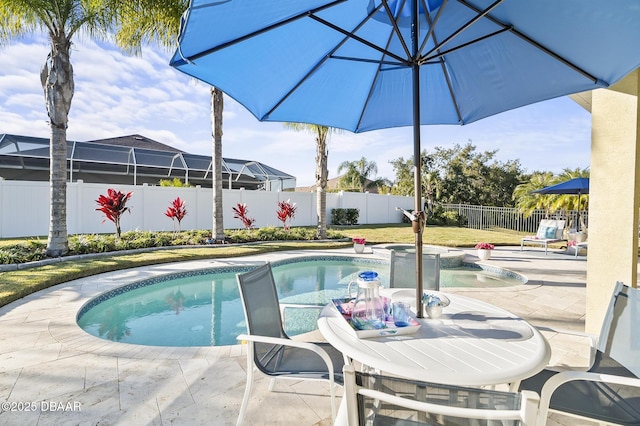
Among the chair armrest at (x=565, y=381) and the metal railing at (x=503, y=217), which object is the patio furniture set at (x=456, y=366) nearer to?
the chair armrest at (x=565, y=381)

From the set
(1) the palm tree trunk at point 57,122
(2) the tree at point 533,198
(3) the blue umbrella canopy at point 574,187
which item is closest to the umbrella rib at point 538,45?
(1) the palm tree trunk at point 57,122

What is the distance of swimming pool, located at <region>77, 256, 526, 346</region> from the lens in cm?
454

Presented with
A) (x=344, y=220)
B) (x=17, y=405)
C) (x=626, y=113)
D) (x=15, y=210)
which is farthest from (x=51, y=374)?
(x=344, y=220)

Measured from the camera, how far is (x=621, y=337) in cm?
203

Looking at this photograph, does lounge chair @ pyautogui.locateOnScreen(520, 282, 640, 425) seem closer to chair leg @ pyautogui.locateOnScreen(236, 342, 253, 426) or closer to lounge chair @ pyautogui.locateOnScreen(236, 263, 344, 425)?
lounge chair @ pyautogui.locateOnScreen(236, 263, 344, 425)

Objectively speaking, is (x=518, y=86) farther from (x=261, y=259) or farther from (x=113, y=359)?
(x=261, y=259)

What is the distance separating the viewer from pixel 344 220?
1975 centimetres

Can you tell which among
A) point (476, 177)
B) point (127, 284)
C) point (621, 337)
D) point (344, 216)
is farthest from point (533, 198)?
point (127, 284)

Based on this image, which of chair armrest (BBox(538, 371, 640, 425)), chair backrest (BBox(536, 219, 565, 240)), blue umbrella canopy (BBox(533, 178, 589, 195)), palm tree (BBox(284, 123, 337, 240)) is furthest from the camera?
palm tree (BBox(284, 123, 337, 240))

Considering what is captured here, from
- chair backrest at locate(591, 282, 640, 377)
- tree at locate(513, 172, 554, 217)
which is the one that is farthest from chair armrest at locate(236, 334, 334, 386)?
tree at locate(513, 172, 554, 217)

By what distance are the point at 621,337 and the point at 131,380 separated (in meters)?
3.55

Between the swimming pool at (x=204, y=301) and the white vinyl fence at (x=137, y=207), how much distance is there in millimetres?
7319

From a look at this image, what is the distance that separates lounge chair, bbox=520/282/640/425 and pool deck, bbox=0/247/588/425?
0.52 metres

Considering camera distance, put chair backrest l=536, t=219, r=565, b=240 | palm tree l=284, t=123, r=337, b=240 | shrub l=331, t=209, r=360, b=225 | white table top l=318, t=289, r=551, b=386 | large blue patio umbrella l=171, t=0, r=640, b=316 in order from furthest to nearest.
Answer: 1. shrub l=331, t=209, r=360, b=225
2. palm tree l=284, t=123, r=337, b=240
3. chair backrest l=536, t=219, r=565, b=240
4. large blue patio umbrella l=171, t=0, r=640, b=316
5. white table top l=318, t=289, r=551, b=386
